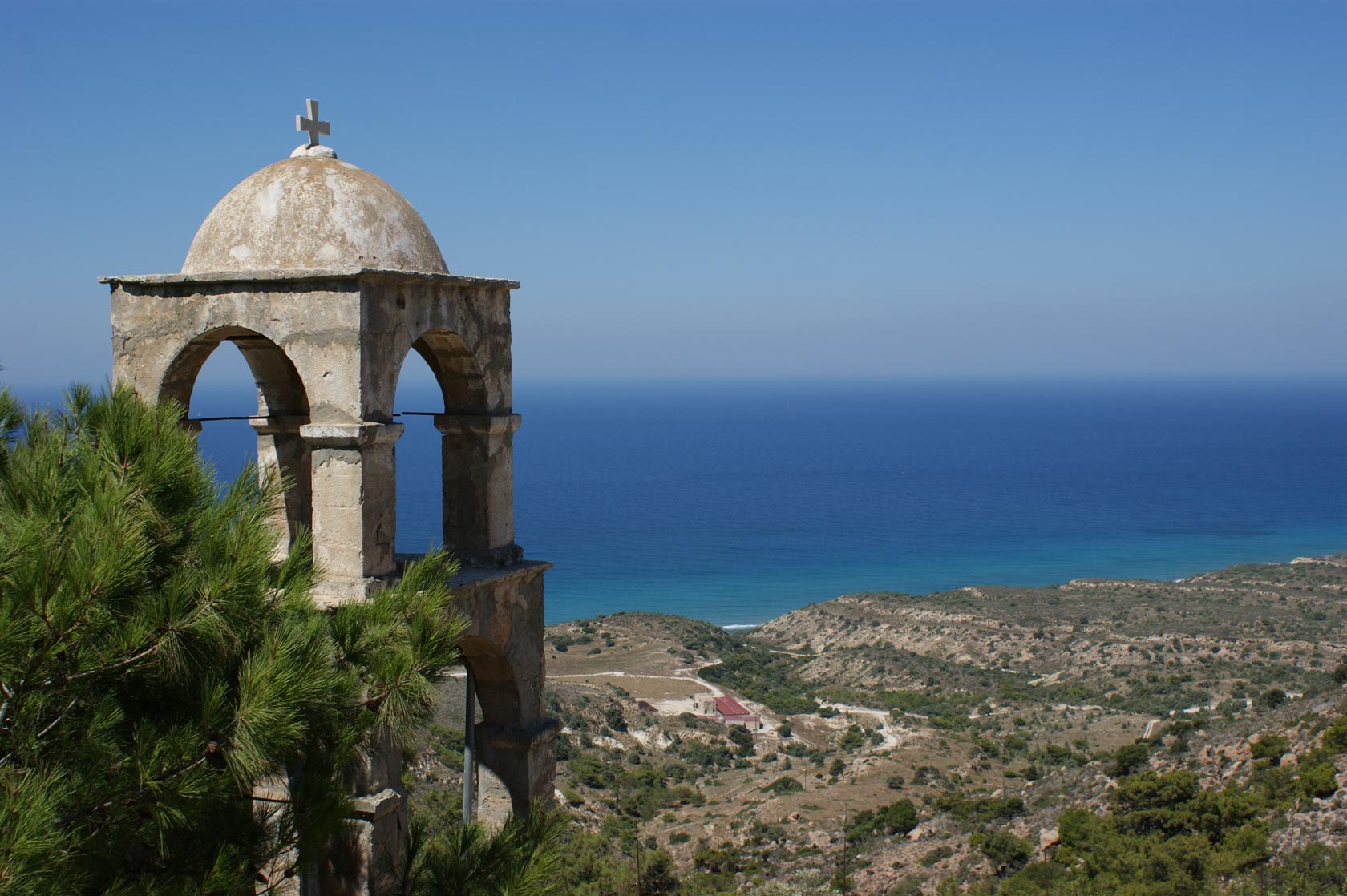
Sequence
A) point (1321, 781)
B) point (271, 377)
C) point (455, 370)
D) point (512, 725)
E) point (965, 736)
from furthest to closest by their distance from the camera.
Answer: point (965, 736) → point (1321, 781) → point (271, 377) → point (512, 725) → point (455, 370)

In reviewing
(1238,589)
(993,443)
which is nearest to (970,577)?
(1238,589)

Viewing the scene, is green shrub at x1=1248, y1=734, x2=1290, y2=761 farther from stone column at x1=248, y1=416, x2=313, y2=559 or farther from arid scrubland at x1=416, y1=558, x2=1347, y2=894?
stone column at x1=248, y1=416, x2=313, y2=559

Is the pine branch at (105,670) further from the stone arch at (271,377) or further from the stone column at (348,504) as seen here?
the stone arch at (271,377)

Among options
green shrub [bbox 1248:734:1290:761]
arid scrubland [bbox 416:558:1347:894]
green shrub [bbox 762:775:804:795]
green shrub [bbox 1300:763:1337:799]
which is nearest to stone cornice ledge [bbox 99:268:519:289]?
arid scrubland [bbox 416:558:1347:894]

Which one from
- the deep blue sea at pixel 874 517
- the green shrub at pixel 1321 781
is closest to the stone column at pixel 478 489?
the green shrub at pixel 1321 781

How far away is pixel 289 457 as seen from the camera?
9719 millimetres

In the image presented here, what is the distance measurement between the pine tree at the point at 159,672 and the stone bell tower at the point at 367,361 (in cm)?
153

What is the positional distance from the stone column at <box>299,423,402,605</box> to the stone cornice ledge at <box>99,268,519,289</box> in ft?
3.10

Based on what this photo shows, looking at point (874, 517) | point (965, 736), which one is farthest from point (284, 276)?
point (874, 517)

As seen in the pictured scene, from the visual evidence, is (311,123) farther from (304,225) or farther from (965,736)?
(965,736)

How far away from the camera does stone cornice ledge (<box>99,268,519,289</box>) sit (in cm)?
739

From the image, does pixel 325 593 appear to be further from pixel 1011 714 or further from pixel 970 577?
pixel 970 577

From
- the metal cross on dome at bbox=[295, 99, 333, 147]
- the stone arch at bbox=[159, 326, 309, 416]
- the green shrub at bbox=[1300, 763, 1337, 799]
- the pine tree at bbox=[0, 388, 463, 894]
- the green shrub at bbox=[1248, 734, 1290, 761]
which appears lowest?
the green shrub at bbox=[1248, 734, 1290, 761]

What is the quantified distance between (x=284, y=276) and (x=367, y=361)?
30.0 inches
